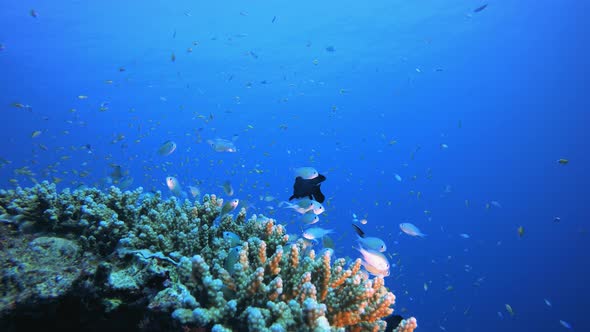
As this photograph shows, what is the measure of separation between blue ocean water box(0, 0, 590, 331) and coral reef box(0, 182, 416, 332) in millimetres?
4509

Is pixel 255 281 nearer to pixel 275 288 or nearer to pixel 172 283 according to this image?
pixel 275 288

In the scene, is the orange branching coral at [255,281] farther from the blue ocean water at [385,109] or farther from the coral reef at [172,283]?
the blue ocean water at [385,109]

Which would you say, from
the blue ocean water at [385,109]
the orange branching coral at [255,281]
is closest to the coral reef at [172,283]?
the orange branching coral at [255,281]

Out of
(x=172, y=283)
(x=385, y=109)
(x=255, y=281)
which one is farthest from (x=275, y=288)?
(x=385, y=109)

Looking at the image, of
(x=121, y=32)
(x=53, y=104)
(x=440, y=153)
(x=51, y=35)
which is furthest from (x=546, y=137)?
(x=53, y=104)

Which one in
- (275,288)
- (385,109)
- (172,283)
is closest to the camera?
(275,288)

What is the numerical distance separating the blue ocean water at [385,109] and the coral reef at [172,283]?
4.51m

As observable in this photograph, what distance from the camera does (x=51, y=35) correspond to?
32.3 metres

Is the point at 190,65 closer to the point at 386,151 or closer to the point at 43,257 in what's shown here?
the point at 43,257

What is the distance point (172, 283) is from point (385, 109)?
217 ft

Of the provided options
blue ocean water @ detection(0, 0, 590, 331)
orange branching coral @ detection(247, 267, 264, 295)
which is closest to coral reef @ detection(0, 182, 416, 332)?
orange branching coral @ detection(247, 267, 264, 295)

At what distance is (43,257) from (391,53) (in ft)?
138

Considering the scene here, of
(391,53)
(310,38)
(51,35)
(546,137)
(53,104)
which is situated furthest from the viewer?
(546,137)

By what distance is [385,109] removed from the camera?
64688mm
